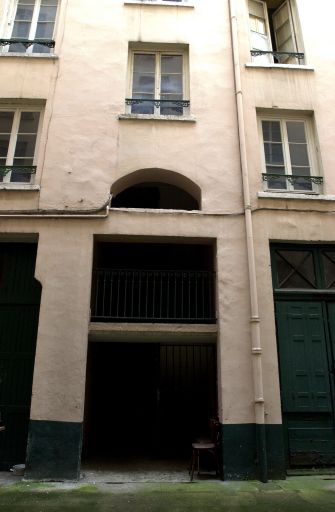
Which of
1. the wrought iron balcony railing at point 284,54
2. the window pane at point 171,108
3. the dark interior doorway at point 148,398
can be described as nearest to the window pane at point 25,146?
the window pane at point 171,108

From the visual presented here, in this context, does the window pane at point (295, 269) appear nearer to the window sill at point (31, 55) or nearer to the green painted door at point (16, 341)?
the green painted door at point (16, 341)

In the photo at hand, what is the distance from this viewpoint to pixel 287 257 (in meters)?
8.34

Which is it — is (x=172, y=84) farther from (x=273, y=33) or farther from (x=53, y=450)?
(x=53, y=450)

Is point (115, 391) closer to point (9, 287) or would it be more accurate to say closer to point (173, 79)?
point (9, 287)

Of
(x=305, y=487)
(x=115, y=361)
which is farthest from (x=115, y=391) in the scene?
(x=305, y=487)

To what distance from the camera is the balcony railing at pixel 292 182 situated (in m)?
8.77

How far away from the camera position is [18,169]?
8.62 metres

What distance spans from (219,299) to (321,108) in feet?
17.0

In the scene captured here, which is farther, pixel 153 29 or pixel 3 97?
pixel 153 29

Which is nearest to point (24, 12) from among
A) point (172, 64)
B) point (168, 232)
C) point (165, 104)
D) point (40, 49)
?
point (40, 49)

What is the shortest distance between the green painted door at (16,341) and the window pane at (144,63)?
16.7 ft

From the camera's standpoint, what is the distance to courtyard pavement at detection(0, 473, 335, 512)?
559cm

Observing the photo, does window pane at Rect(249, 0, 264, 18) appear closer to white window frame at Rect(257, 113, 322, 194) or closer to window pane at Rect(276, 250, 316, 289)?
white window frame at Rect(257, 113, 322, 194)

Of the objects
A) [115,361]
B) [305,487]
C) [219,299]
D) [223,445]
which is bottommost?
[305,487]
